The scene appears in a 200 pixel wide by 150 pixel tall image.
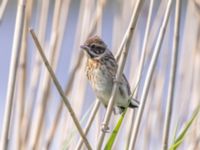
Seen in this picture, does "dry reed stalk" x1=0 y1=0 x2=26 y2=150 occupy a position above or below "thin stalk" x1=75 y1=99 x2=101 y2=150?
above

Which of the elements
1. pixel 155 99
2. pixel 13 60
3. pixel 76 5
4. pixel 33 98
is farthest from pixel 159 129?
pixel 76 5

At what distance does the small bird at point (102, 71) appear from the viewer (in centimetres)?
218

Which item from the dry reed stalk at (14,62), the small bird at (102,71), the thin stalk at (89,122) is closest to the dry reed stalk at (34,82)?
the small bird at (102,71)

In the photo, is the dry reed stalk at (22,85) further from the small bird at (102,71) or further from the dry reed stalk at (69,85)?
the small bird at (102,71)

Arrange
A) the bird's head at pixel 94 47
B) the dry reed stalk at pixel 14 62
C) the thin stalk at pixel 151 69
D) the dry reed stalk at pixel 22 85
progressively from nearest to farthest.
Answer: the dry reed stalk at pixel 14 62 → the thin stalk at pixel 151 69 → the bird's head at pixel 94 47 → the dry reed stalk at pixel 22 85

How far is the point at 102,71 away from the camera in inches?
87.5

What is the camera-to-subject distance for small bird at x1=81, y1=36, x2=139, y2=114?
218cm

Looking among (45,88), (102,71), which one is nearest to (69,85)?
(45,88)

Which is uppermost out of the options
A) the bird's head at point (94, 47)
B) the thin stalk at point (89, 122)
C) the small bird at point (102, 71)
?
the bird's head at point (94, 47)

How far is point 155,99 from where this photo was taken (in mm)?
2682

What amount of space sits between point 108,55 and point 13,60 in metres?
0.52

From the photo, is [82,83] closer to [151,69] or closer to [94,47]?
[94,47]

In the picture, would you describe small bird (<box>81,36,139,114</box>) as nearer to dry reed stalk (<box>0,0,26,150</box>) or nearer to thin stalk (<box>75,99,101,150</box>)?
thin stalk (<box>75,99,101,150</box>)

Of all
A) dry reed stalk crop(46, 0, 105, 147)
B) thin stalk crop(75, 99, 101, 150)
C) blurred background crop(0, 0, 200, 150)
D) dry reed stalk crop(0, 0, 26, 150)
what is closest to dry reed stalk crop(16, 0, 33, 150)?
blurred background crop(0, 0, 200, 150)
